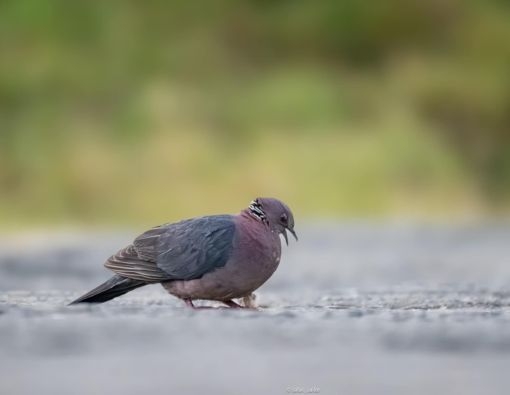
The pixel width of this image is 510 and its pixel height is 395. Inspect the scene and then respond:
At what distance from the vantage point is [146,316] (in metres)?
5.47

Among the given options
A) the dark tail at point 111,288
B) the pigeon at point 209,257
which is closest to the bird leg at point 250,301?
the pigeon at point 209,257

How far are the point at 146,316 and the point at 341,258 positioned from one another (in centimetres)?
602

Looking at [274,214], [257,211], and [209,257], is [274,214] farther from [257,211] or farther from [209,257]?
[209,257]

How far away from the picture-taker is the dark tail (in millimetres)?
6496

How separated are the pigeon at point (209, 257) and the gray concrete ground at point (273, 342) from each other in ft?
0.48

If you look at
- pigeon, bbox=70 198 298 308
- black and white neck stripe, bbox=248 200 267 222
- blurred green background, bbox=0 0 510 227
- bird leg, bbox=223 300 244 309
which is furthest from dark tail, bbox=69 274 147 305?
blurred green background, bbox=0 0 510 227

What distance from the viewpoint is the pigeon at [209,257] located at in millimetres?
6125

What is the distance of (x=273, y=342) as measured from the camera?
477 centimetres

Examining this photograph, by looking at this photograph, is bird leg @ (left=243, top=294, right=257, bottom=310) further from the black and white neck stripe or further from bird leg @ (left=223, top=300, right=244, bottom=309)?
the black and white neck stripe

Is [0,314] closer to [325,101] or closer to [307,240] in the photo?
[307,240]

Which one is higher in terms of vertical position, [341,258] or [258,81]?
[258,81]

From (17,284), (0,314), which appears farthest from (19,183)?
(0,314)

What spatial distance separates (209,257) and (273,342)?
1460 millimetres

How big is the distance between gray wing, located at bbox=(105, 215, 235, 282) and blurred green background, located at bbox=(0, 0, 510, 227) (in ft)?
33.4
